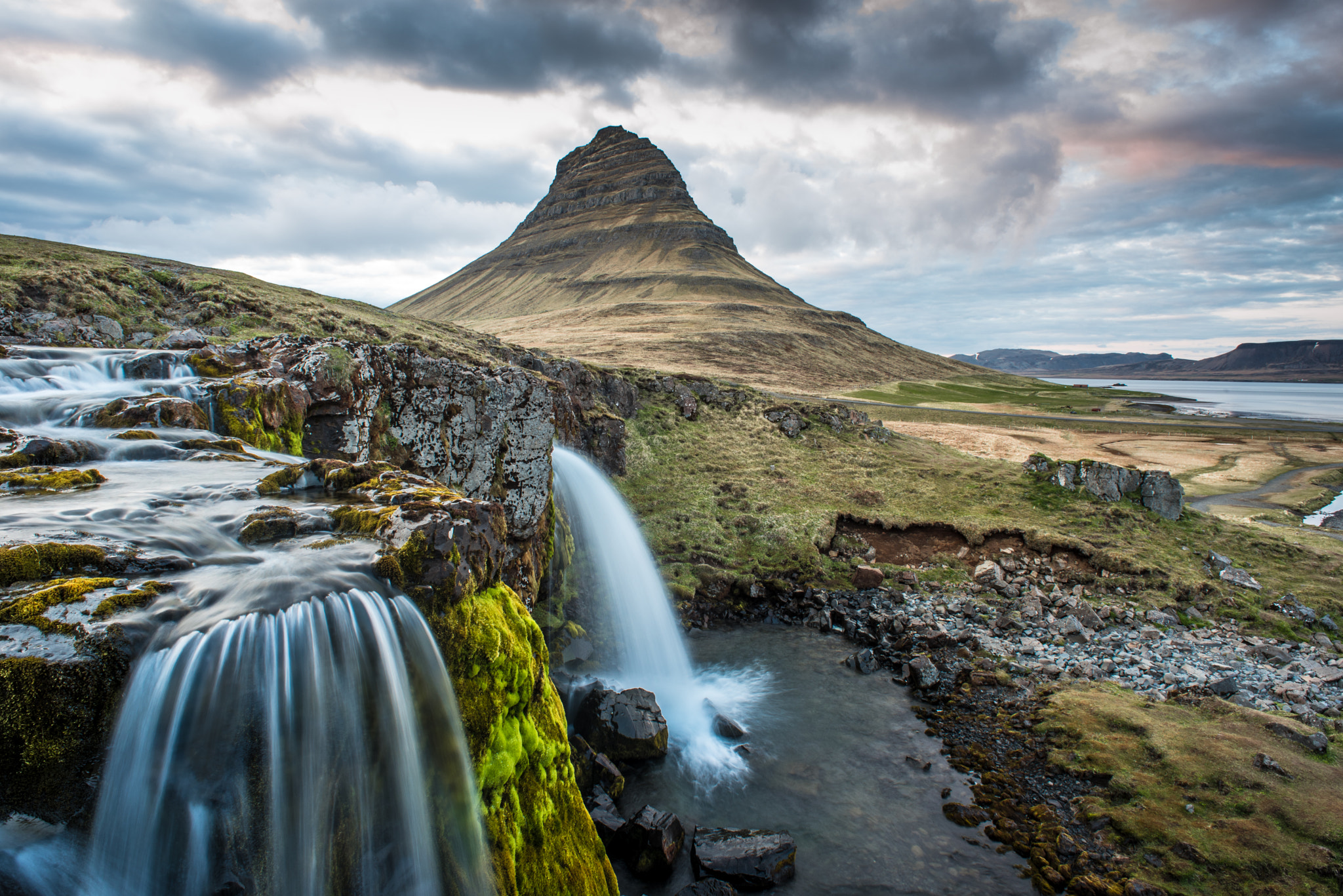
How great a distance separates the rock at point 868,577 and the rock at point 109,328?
3145cm

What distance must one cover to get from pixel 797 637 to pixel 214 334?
1081 inches

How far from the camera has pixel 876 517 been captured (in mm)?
28312

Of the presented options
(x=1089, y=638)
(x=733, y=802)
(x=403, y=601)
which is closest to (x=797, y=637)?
(x=733, y=802)

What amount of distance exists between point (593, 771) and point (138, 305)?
91.9ft

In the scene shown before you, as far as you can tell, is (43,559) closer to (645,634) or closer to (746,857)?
(746,857)

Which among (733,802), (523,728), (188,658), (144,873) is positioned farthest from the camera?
(733,802)

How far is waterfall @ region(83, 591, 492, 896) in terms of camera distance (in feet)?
18.3

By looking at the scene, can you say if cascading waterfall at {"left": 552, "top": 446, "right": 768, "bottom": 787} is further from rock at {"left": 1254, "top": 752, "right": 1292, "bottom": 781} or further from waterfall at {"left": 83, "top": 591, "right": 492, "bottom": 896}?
rock at {"left": 1254, "top": 752, "right": 1292, "bottom": 781}

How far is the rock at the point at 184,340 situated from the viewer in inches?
693

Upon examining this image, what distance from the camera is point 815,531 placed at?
88.3 feet

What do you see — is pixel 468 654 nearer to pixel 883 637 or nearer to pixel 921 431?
pixel 883 637

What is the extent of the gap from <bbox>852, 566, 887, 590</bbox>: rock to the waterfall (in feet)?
64.6

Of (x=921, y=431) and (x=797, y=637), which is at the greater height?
(x=921, y=431)

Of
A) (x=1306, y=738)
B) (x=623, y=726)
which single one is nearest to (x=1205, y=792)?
(x=1306, y=738)
